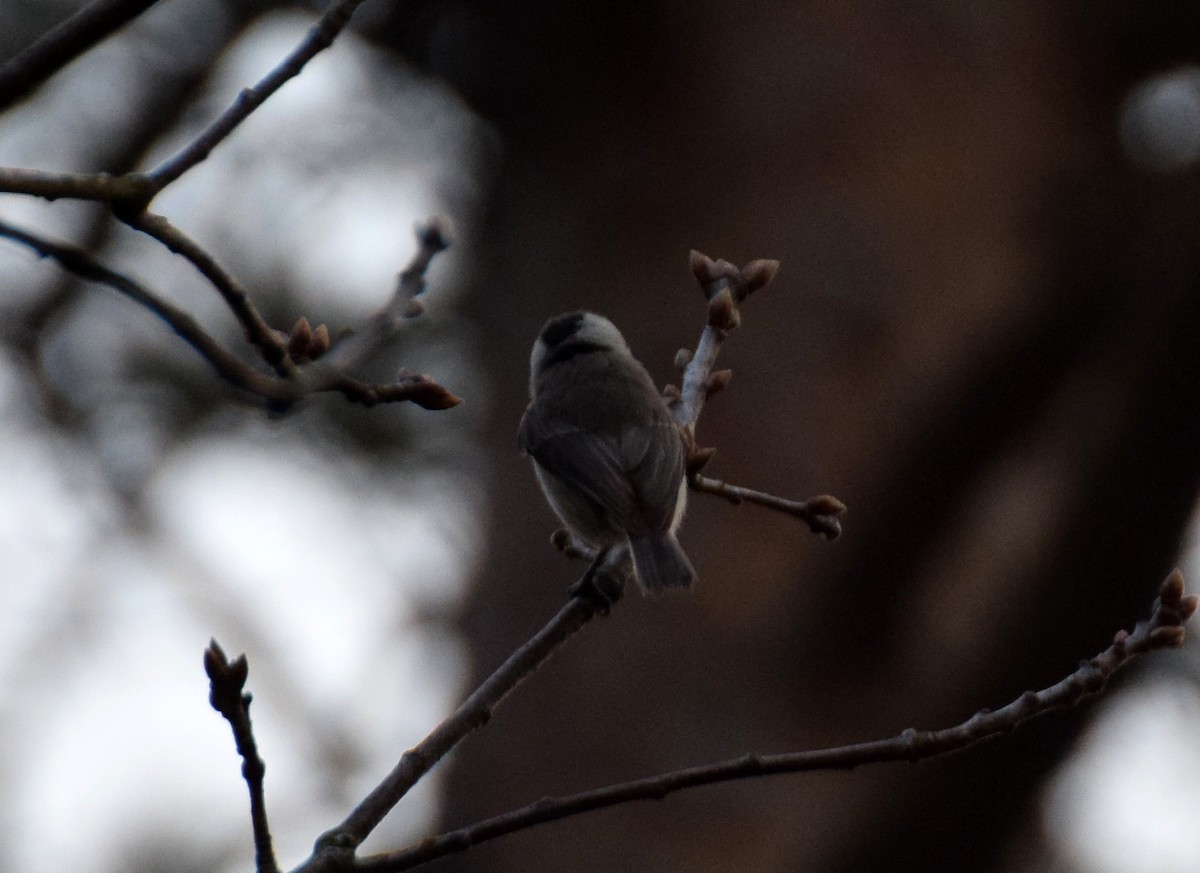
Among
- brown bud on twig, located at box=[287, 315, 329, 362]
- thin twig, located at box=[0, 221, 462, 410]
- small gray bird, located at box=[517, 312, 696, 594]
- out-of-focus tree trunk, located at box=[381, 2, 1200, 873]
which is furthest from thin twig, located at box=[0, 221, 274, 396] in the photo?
out-of-focus tree trunk, located at box=[381, 2, 1200, 873]

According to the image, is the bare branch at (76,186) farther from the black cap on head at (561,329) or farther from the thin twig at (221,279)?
the black cap on head at (561,329)

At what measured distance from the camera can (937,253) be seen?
5402 mm

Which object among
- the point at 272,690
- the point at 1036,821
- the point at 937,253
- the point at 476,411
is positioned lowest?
the point at 1036,821

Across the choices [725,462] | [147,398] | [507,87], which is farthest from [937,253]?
[147,398]

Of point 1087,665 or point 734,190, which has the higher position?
point 734,190

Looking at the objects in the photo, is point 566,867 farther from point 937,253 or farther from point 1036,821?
point 937,253

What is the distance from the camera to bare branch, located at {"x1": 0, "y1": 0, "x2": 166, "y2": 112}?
164 centimetres

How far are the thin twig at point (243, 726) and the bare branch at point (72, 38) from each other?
2.36 ft

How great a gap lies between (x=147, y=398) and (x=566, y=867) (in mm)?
2558

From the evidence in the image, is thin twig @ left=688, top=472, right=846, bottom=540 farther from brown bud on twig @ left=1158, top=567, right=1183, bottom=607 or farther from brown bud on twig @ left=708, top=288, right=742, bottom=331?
brown bud on twig @ left=1158, top=567, right=1183, bottom=607

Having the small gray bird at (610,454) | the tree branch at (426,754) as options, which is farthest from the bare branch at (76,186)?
the small gray bird at (610,454)

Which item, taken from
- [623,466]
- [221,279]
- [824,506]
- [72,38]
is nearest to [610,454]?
[623,466]

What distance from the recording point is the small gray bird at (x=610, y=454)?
11.0 ft

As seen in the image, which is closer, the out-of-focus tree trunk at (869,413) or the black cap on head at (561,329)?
the black cap on head at (561,329)
